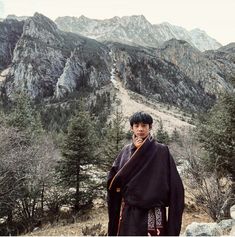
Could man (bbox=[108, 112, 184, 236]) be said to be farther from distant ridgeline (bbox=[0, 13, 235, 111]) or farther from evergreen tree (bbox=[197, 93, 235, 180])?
distant ridgeline (bbox=[0, 13, 235, 111])

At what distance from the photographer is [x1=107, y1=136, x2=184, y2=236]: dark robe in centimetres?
347

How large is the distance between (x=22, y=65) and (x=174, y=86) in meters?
73.5

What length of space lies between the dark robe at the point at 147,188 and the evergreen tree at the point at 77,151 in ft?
55.8

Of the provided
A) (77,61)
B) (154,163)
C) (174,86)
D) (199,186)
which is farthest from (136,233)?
(174,86)

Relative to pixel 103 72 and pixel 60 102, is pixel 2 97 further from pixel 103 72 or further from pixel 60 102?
pixel 103 72

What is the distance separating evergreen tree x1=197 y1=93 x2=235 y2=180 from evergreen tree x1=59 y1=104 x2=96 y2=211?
746cm

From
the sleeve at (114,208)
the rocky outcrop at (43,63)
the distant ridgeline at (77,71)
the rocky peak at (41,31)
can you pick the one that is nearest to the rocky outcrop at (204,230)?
the sleeve at (114,208)

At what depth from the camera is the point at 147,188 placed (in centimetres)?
348

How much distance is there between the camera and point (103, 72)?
561ft

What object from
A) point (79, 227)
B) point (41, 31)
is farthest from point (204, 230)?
point (41, 31)

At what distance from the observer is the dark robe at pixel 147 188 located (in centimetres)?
347

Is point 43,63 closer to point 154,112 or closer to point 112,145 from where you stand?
point 154,112

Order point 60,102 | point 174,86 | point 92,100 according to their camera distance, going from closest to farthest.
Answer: point 92,100 < point 60,102 < point 174,86

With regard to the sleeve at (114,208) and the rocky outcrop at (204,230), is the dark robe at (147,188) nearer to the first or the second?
the sleeve at (114,208)
